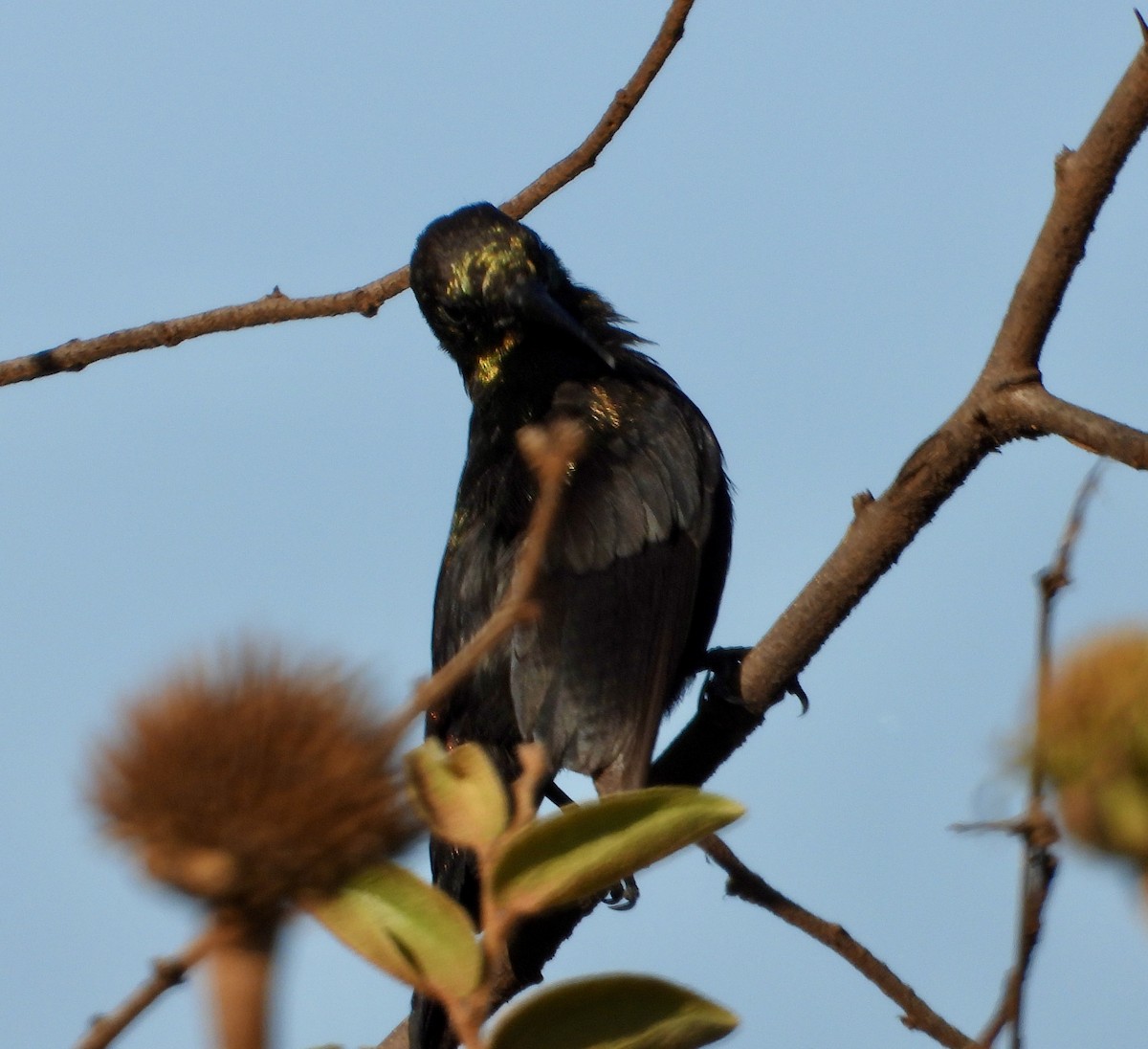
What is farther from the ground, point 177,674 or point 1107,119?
point 1107,119

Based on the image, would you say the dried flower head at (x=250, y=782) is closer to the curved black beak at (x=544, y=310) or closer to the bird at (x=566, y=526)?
the bird at (x=566, y=526)

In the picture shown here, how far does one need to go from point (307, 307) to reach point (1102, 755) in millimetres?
3000

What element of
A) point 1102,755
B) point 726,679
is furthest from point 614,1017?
point 726,679

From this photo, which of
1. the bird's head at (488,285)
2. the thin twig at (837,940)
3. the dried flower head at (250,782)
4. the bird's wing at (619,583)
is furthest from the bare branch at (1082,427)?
the bird's head at (488,285)

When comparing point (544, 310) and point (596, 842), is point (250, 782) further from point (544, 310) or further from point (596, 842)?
point (544, 310)

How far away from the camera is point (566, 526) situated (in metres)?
4.30

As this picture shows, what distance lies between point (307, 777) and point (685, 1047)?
1.78 feet

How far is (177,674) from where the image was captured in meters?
1.08

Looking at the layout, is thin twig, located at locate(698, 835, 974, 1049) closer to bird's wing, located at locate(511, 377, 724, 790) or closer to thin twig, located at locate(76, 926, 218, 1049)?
bird's wing, located at locate(511, 377, 724, 790)

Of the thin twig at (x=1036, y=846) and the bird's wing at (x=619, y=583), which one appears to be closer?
the thin twig at (x=1036, y=846)

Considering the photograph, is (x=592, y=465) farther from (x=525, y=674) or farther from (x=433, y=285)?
(x=433, y=285)

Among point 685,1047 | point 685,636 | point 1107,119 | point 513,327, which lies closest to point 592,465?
point 685,636

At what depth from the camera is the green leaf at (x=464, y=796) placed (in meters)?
1.35

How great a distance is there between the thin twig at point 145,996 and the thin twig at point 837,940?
1479 mm
